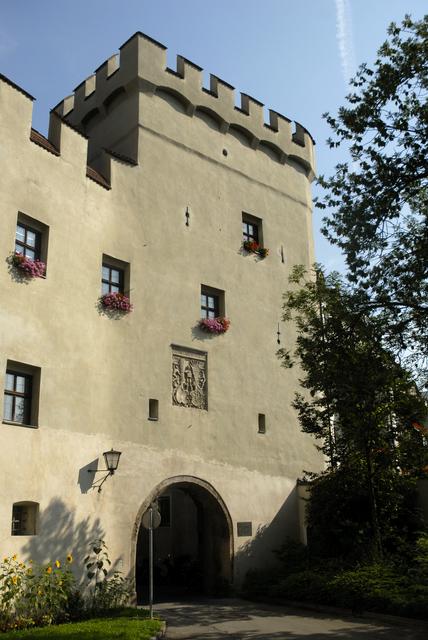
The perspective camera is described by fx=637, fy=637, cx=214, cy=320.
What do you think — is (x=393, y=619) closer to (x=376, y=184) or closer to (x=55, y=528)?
(x=55, y=528)

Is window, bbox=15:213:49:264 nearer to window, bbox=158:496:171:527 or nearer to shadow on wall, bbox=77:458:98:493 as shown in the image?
shadow on wall, bbox=77:458:98:493

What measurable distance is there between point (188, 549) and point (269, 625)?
11168 millimetres

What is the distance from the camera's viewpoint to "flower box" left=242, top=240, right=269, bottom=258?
21.3 m

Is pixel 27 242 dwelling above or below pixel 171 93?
below

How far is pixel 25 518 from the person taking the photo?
1370cm

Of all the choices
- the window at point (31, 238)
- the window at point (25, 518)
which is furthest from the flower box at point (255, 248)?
the window at point (25, 518)

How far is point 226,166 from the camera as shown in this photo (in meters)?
21.6

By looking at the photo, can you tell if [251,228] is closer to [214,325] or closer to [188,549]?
[214,325]

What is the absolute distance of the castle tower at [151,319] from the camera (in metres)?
14.4

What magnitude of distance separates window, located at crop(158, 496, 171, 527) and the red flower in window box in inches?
433

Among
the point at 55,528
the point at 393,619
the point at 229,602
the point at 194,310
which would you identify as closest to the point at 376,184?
the point at 194,310

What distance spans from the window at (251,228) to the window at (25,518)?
1164 centimetres

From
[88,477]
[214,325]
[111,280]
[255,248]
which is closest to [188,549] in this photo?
[214,325]

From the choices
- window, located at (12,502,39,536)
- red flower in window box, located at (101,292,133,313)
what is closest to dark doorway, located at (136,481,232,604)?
window, located at (12,502,39,536)
